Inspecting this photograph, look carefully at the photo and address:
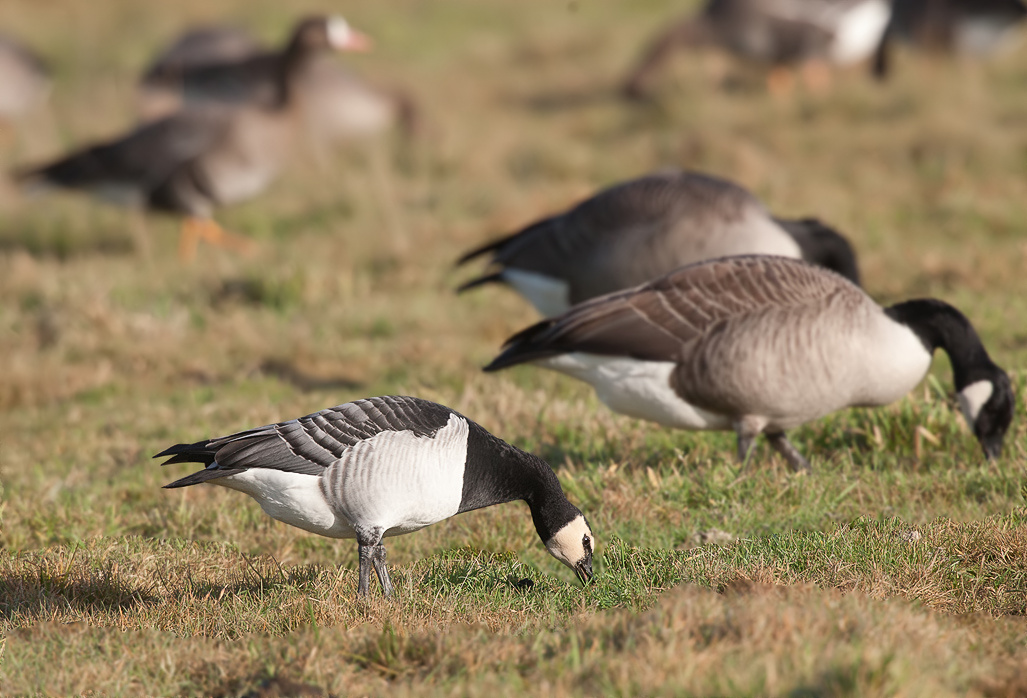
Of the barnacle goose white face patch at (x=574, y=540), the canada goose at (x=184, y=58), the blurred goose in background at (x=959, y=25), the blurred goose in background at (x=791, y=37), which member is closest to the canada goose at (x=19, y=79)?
the canada goose at (x=184, y=58)

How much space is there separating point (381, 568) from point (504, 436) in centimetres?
222

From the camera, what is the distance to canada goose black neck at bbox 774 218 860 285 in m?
7.38

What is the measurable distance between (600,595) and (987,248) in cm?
670

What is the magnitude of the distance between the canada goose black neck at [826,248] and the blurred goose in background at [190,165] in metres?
6.68

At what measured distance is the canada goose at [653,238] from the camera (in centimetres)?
742

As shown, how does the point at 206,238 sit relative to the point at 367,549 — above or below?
below

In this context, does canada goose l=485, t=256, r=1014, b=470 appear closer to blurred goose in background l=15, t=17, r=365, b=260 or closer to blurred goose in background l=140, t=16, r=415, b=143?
blurred goose in background l=15, t=17, r=365, b=260

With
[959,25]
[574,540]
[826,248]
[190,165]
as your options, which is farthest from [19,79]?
[574,540]

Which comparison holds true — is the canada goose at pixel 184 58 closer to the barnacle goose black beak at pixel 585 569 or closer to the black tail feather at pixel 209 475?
the black tail feather at pixel 209 475

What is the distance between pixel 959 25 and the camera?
15.5m

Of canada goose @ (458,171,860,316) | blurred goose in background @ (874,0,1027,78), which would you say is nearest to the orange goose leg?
canada goose @ (458,171,860,316)

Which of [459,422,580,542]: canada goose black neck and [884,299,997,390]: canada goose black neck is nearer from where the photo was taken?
[459,422,580,542]: canada goose black neck

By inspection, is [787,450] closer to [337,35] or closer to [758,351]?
[758,351]

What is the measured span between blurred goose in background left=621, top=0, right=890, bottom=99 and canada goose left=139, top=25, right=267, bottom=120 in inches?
231
